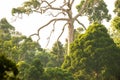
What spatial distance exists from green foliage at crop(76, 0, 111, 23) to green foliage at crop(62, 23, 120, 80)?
13123 millimetres

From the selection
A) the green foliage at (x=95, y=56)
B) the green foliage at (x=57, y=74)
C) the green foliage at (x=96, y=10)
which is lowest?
the green foliage at (x=57, y=74)

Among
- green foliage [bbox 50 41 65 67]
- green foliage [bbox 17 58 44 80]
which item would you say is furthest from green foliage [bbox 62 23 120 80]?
green foliage [bbox 50 41 65 67]

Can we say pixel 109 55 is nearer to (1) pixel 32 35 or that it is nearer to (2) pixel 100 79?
(2) pixel 100 79

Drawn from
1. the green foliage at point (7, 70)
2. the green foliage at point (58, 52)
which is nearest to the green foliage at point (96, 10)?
the green foliage at point (58, 52)

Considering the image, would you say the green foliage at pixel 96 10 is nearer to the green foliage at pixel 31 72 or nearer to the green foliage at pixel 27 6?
the green foliage at pixel 27 6

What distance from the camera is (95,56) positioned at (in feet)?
79.3

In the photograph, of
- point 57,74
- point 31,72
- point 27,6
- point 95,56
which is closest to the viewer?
point 31,72

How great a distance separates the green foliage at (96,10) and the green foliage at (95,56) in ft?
43.1

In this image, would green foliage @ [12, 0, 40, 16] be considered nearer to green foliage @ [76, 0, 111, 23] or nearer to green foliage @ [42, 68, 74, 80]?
green foliage @ [76, 0, 111, 23]

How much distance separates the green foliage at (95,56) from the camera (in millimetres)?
23469

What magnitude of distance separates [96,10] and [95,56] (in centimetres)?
1600

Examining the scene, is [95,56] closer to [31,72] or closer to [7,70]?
[31,72]

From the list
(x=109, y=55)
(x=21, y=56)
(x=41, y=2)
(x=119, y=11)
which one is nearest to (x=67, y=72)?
(x=109, y=55)

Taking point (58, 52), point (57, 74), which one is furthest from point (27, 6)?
point (57, 74)
